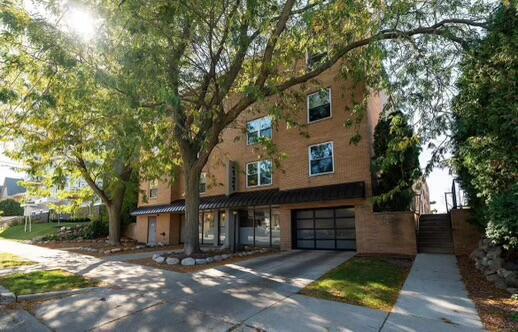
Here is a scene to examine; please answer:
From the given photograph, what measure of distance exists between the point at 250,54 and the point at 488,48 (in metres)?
7.89

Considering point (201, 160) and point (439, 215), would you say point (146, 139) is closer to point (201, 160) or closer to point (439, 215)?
point (201, 160)

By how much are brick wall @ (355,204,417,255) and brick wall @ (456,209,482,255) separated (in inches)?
67.9

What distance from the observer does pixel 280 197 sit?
16.6 metres

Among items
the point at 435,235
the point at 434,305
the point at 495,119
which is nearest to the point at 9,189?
the point at 435,235

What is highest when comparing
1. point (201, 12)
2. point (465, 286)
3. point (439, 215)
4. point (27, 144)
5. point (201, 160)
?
point (201, 12)

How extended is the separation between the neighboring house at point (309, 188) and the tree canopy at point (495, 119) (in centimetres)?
421

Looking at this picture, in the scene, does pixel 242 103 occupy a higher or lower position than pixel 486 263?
higher

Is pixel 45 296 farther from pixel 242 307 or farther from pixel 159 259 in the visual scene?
pixel 159 259

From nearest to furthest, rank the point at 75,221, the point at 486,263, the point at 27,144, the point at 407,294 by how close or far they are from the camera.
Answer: the point at 407,294
the point at 486,263
the point at 27,144
the point at 75,221

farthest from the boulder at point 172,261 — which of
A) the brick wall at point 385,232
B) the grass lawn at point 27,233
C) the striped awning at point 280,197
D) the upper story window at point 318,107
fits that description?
the grass lawn at point 27,233

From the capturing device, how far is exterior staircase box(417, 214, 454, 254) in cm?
1405

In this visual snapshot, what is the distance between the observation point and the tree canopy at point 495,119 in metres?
7.24

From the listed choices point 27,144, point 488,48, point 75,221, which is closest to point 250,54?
point 488,48

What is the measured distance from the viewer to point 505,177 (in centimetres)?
823
